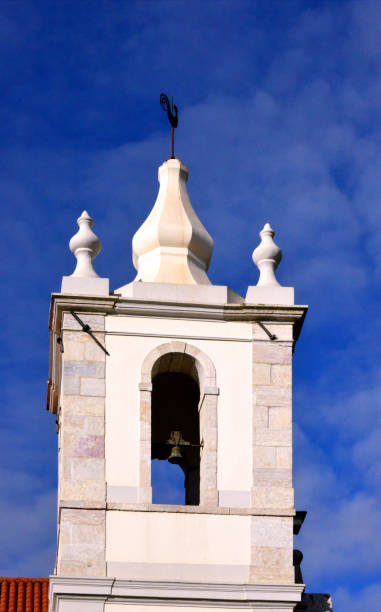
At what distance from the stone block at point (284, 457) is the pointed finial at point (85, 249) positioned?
13.2ft

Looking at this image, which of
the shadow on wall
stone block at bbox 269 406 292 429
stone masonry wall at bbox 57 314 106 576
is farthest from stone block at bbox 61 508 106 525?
the shadow on wall

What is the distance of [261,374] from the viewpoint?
1278 inches

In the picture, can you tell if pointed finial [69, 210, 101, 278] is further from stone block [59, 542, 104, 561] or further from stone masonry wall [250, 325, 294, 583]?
stone block [59, 542, 104, 561]

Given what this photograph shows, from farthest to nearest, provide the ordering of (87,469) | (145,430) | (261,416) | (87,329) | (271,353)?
1. (271,353)
2. (87,329)
3. (261,416)
4. (145,430)
5. (87,469)

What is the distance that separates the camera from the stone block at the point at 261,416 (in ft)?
105

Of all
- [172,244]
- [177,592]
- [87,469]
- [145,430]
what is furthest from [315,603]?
[172,244]

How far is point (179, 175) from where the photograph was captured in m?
35.0

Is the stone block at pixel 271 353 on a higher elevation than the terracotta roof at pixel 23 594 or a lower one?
higher

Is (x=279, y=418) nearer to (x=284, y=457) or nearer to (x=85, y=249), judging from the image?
(x=284, y=457)

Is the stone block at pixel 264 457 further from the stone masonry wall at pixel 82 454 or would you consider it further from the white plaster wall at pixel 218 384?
the stone masonry wall at pixel 82 454

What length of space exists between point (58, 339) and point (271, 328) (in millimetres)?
3290

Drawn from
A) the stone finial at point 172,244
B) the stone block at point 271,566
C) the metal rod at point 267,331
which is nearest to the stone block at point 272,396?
the metal rod at point 267,331

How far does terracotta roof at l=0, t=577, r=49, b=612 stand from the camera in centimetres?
3491

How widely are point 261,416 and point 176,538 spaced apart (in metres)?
2.40
